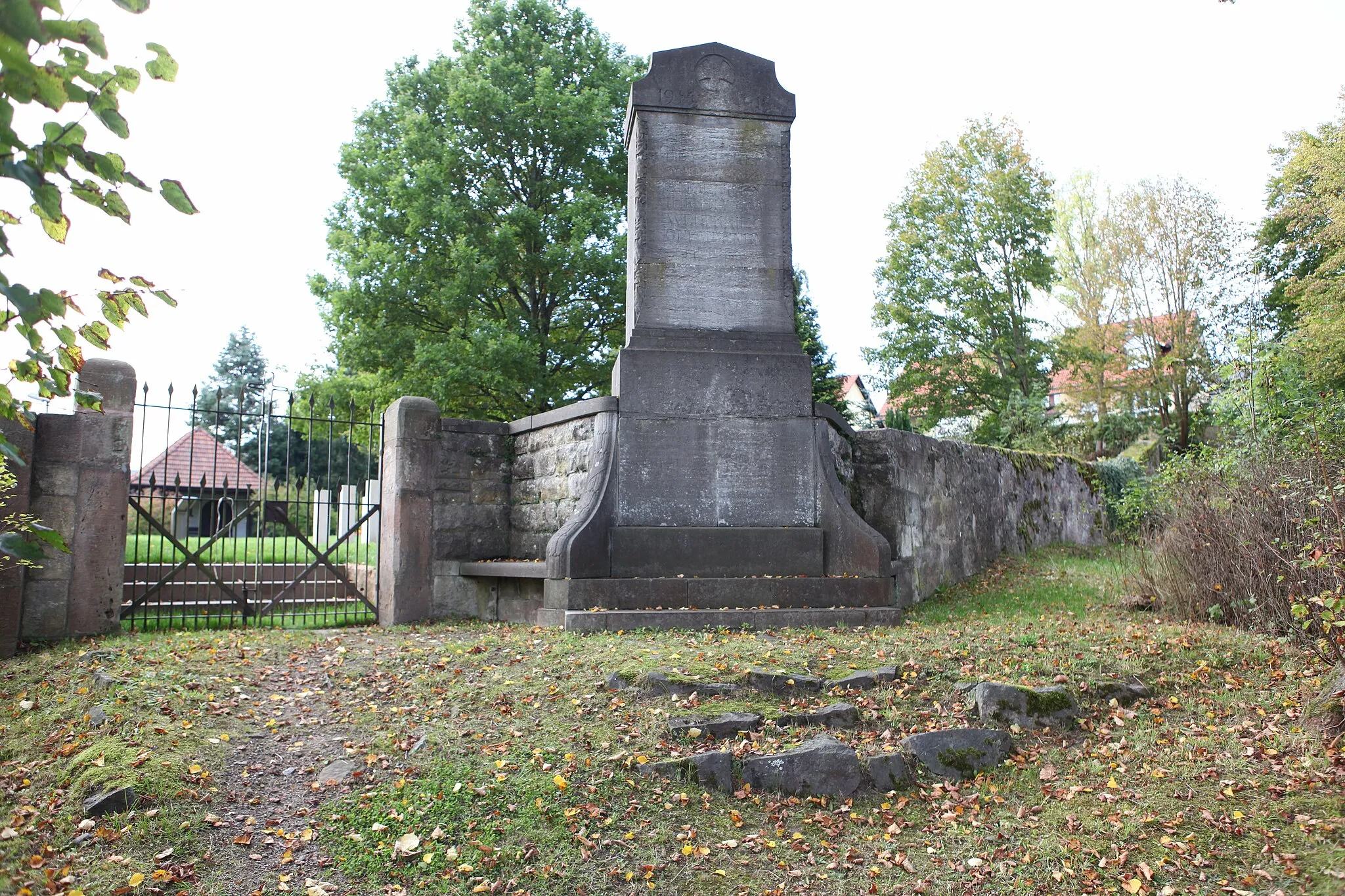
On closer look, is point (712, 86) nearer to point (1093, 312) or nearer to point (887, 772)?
point (887, 772)

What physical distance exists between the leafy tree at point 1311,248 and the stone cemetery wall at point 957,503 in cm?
457

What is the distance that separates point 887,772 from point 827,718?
503 millimetres

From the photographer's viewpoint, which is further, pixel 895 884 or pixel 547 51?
pixel 547 51

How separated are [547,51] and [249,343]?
36.0 m

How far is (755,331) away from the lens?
8.66 meters

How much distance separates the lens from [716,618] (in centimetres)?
758

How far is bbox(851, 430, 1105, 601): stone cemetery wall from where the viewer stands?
10.0m

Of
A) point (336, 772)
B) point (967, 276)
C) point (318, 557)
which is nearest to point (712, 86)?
point (318, 557)

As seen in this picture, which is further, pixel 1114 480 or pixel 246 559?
pixel 1114 480

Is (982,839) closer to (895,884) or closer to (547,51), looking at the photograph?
(895,884)

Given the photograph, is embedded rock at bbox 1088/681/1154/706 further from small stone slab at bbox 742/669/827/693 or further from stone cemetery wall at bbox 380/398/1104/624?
stone cemetery wall at bbox 380/398/1104/624

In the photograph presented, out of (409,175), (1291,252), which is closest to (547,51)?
(409,175)

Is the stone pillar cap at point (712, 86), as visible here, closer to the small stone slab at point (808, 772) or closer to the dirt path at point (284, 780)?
the dirt path at point (284, 780)

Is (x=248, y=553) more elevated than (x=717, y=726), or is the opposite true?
(x=248, y=553)
